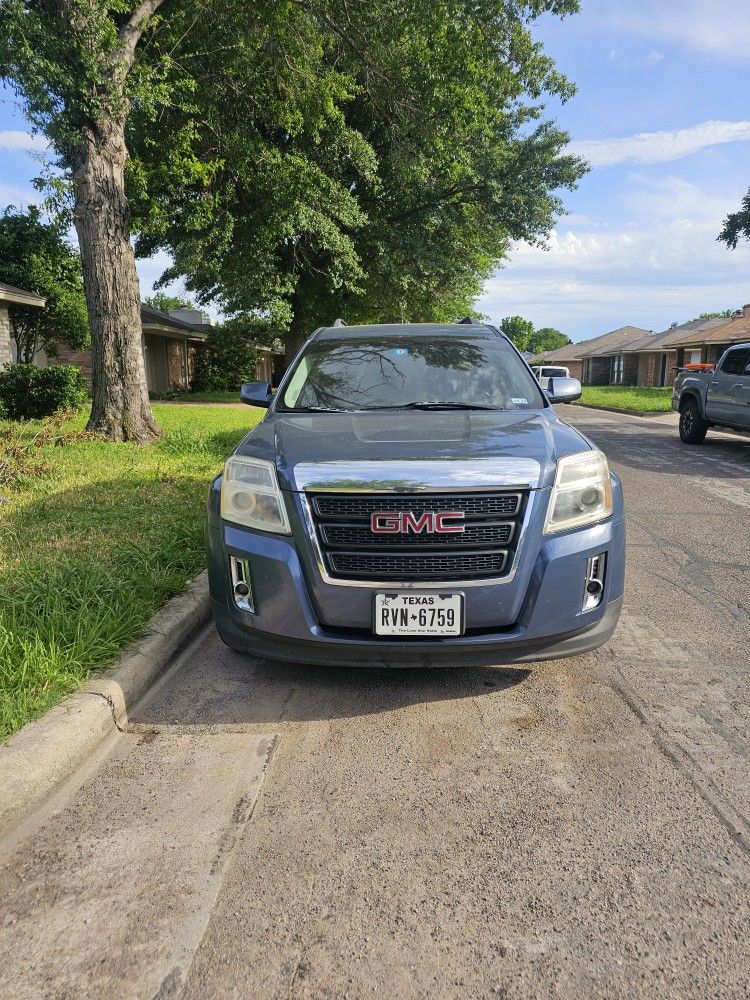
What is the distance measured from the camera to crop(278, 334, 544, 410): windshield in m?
4.30

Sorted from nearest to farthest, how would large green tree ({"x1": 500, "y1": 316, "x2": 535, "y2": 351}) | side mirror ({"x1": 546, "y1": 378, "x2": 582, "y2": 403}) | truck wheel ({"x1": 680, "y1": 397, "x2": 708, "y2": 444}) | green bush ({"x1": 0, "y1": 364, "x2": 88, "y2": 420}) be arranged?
1. side mirror ({"x1": 546, "y1": 378, "x2": 582, "y2": 403})
2. truck wheel ({"x1": 680, "y1": 397, "x2": 708, "y2": 444})
3. green bush ({"x1": 0, "y1": 364, "x2": 88, "y2": 420})
4. large green tree ({"x1": 500, "y1": 316, "x2": 535, "y2": 351})

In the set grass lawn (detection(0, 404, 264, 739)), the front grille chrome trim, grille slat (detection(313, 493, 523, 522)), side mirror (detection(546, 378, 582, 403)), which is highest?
side mirror (detection(546, 378, 582, 403))

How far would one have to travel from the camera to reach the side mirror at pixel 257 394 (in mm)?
4820

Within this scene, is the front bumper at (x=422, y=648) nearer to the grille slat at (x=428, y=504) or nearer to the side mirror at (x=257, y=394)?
the grille slat at (x=428, y=504)

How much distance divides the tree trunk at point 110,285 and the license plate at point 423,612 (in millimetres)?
8831

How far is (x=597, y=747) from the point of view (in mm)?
2910

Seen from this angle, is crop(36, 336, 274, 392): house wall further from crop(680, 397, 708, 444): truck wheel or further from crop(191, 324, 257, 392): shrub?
crop(680, 397, 708, 444): truck wheel

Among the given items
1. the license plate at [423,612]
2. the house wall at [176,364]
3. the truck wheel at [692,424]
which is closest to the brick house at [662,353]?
the house wall at [176,364]

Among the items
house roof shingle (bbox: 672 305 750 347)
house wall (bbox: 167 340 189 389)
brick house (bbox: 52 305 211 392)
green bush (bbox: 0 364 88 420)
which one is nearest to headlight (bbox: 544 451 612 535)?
green bush (bbox: 0 364 88 420)

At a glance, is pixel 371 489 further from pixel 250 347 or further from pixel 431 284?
pixel 250 347

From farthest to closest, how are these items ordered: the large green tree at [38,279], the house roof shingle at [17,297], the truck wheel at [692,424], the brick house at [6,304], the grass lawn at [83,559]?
1. the large green tree at [38,279]
2. the brick house at [6,304]
3. the house roof shingle at [17,297]
4. the truck wheel at [692,424]
5. the grass lawn at [83,559]

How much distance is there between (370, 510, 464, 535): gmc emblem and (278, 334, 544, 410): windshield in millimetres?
1271

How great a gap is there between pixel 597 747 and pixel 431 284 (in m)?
23.0

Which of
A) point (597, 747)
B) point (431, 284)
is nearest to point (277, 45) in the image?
point (431, 284)
